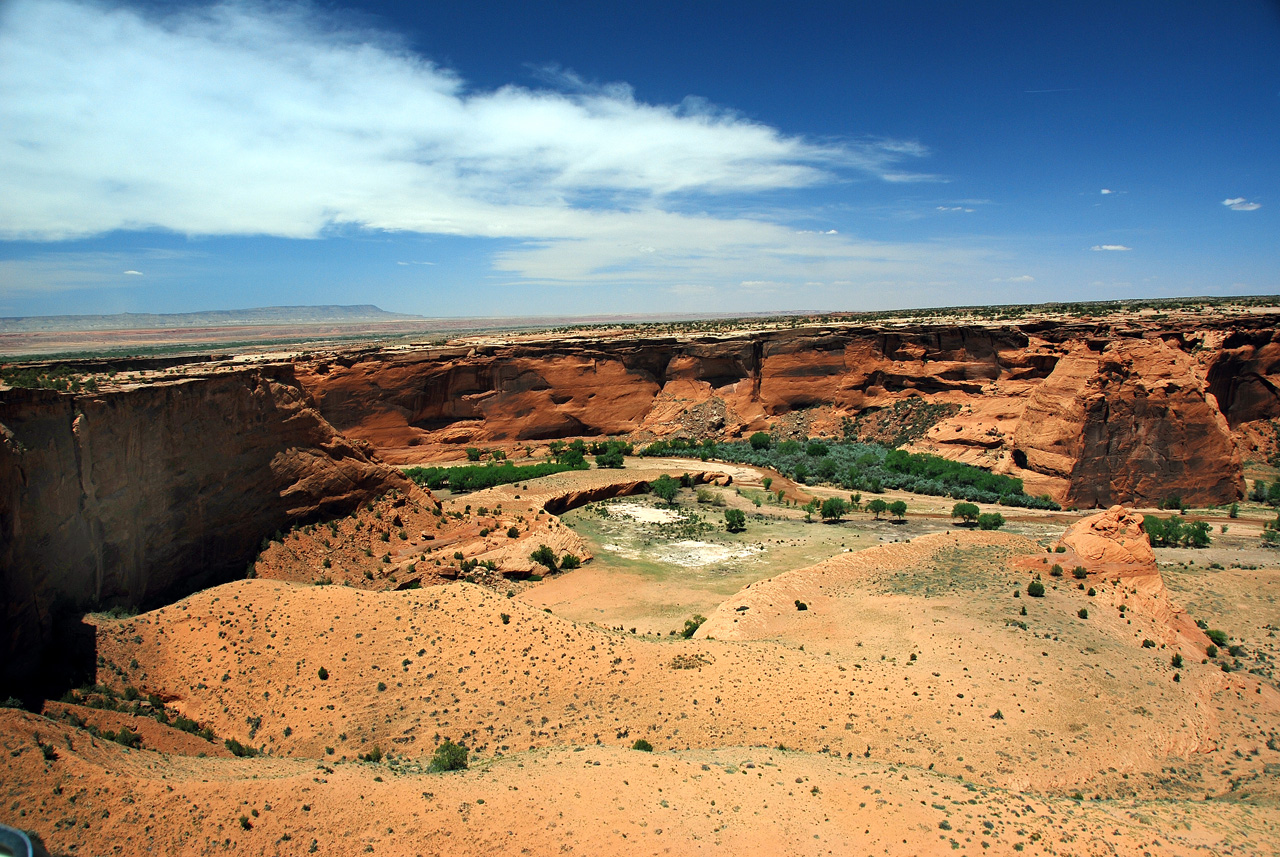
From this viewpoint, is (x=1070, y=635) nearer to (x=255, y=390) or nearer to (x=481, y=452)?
(x=255, y=390)

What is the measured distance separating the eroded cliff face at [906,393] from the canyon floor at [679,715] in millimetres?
11829

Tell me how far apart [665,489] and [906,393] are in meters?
23.2

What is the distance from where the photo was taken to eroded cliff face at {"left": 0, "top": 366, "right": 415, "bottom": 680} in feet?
39.8

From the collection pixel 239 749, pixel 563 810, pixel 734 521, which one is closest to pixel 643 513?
pixel 734 521

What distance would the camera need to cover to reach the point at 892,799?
949cm

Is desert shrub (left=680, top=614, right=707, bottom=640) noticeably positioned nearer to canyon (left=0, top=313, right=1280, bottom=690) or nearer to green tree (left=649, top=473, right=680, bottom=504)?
canyon (left=0, top=313, right=1280, bottom=690)

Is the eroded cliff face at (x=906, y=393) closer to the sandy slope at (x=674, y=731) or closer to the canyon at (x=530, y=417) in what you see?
the canyon at (x=530, y=417)

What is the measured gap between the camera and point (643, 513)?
32.4 m

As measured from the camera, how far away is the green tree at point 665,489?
3472 cm

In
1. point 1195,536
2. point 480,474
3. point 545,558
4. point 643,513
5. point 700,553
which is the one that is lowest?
point 700,553

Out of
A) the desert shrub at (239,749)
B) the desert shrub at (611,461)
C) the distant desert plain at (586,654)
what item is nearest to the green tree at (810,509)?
the distant desert plain at (586,654)

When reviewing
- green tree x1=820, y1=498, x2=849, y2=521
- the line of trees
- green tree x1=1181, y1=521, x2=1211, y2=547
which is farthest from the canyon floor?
the line of trees

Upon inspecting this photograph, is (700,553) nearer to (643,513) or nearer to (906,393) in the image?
(643,513)

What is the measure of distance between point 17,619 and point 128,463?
4.73 m
